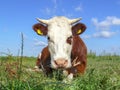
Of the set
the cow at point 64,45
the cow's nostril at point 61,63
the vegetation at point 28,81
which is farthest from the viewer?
the cow at point 64,45

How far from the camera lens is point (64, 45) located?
9.27 meters

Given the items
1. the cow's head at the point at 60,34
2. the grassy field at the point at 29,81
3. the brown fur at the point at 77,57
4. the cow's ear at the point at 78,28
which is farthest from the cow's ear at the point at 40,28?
the grassy field at the point at 29,81

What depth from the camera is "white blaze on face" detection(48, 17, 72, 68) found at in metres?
8.98

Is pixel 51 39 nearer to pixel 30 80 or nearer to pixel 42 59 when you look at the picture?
pixel 42 59

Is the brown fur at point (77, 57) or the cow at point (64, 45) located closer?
the cow at point (64, 45)

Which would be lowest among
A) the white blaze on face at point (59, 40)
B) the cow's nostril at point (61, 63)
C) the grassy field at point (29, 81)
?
the grassy field at point (29, 81)

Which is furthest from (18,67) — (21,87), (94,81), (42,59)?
(42,59)

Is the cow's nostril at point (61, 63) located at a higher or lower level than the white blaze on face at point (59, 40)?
lower

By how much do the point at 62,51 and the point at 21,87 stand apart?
498 centimetres

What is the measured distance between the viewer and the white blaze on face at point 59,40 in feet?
29.5

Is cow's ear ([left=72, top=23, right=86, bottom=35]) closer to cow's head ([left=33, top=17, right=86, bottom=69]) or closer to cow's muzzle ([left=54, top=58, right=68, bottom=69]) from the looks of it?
cow's head ([left=33, top=17, right=86, bottom=69])

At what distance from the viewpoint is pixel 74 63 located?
32.5 ft

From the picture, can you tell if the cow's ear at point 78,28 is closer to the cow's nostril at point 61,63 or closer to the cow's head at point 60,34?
the cow's head at point 60,34

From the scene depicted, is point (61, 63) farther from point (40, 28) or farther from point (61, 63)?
point (40, 28)
